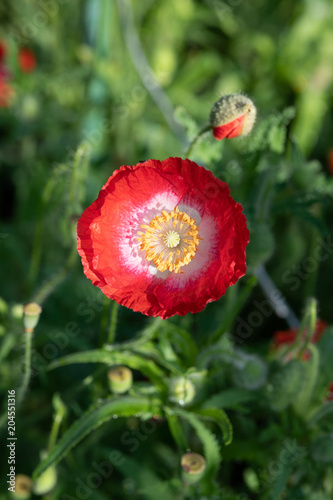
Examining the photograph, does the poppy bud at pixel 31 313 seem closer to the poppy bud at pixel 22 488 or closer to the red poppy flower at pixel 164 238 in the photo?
the red poppy flower at pixel 164 238

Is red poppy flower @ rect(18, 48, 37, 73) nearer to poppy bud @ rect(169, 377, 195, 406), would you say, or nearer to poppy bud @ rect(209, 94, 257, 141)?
poppy bud @ rect(209, 94, 257, 141)

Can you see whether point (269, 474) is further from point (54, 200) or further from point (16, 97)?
point (16, 97)

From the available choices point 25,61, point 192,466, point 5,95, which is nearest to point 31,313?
point 192,466
